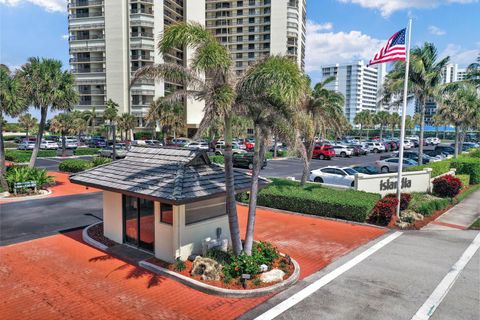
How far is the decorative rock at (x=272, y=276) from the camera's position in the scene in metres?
10.3

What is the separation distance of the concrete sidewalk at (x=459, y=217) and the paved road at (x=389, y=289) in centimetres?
352

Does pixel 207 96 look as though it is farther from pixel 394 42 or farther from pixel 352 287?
pixel 394 42

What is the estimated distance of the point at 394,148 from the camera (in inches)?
2506

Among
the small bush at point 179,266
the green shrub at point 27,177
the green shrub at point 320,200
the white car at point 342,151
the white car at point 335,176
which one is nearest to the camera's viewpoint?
the small bush at point 179,266

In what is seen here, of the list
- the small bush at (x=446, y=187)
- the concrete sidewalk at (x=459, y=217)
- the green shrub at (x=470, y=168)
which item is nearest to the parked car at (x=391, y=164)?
the green shrub at (x=470, y=168)

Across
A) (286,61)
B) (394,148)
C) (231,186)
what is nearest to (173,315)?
(231,186)

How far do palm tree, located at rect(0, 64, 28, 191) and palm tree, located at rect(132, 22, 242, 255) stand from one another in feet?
56.2

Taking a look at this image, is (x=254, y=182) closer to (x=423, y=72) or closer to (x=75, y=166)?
(x=423, y=72)

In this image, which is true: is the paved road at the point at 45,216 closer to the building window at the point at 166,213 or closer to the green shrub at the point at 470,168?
the building window at the point at 166,213

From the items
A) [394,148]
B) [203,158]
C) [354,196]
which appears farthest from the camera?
[394,148]

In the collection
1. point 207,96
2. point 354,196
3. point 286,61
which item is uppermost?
point 286,61

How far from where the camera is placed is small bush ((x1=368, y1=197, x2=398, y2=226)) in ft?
54.5

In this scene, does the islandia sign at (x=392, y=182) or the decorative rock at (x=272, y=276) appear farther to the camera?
the islandia sign at (x=392, y=182)

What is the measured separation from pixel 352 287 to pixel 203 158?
6.45 meters
